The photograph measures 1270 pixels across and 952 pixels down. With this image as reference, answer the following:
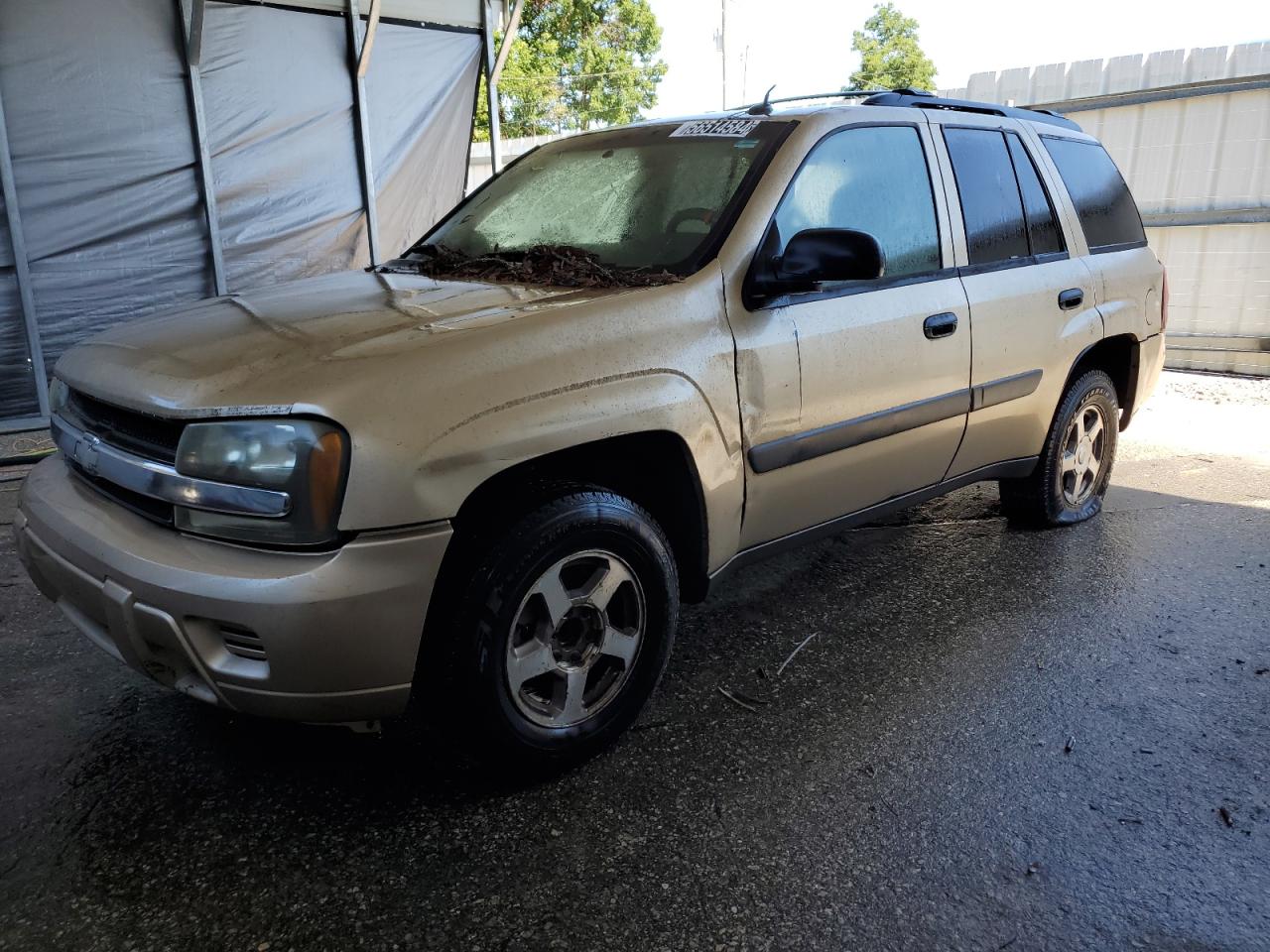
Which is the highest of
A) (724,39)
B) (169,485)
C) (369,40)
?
(724,39)

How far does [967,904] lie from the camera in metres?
2.13

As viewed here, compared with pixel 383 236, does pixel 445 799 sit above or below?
below

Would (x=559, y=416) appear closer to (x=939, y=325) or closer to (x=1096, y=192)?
(x=939, y=325)

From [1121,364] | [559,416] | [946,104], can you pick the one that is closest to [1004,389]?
[946,104]

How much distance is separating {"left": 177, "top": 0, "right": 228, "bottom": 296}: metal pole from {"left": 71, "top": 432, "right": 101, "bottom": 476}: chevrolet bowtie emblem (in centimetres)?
491

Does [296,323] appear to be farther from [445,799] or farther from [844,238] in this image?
[844,238]

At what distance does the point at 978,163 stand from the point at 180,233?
5.62 m

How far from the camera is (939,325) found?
3.39 meters

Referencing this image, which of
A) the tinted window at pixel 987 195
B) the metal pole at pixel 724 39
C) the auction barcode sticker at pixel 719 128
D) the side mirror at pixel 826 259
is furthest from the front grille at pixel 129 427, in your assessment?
the metal pole at pixel 724 39

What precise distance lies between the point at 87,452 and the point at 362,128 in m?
5.87

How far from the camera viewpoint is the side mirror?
2.78 meters

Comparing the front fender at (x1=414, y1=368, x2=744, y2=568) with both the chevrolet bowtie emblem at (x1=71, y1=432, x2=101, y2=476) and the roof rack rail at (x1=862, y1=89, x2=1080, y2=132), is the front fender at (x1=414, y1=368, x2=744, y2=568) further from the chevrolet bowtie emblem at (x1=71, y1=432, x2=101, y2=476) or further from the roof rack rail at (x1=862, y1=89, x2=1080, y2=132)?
the roof rack rail at (x1=862, y1=89, x2=1080, y2=132)

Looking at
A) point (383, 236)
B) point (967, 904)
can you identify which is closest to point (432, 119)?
point (383, 236)

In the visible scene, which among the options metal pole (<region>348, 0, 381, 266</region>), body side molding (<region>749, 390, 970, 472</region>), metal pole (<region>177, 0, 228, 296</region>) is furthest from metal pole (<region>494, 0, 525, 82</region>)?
body side molding (<region>749, 390, 970, 472</region>)
